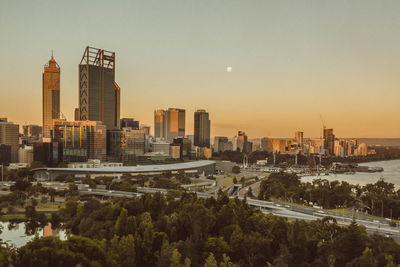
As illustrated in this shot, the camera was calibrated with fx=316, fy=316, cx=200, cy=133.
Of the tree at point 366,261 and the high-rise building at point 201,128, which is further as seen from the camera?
the high-rise building at point 201,128

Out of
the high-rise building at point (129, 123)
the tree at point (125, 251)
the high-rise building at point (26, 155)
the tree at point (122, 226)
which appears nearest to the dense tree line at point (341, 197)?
the tree at point (122, 226)

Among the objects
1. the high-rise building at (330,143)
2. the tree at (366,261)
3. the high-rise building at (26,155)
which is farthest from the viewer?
the high-rise building at (330,143)

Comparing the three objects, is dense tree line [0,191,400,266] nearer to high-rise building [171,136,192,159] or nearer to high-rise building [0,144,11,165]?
high-rise building [0,144,11,165]

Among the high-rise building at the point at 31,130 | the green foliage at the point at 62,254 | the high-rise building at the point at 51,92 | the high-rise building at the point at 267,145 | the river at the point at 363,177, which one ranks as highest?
the high-rise building at the point at 51,92

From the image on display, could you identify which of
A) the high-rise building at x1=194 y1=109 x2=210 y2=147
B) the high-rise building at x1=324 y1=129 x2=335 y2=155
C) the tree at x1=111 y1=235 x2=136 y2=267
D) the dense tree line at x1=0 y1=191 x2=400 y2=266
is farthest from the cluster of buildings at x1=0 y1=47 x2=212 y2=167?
the high-rise building at x1=324 y1=129 x2=335 y2=155

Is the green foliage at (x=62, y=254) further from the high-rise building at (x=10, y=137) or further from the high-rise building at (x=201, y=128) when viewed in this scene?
the high-rise building at (x=201, y=128)

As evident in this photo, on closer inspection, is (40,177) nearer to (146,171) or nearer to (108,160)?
(146,171)
